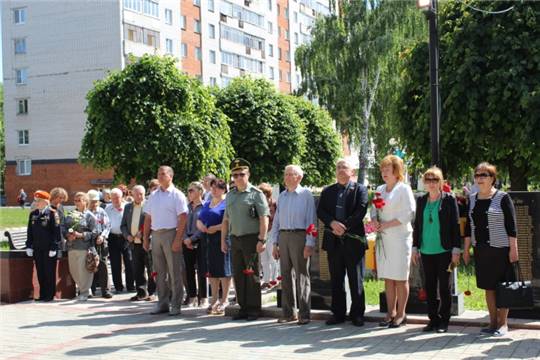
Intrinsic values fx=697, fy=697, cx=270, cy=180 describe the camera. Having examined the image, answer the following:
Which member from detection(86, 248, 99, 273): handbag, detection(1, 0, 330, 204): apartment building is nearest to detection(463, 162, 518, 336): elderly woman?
detection(86, 248, 99, 273): handbag

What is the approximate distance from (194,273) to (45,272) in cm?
252

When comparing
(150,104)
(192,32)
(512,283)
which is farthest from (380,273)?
(192,32)

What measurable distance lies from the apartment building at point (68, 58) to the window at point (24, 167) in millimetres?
75

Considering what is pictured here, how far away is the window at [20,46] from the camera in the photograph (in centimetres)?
5184

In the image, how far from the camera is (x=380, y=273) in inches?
330

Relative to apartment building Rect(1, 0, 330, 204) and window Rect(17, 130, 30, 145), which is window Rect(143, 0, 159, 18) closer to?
apartment building Rect(1, 0, 330, 204)

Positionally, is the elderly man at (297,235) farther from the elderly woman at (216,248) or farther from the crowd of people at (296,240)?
the elderly woman at (216,248)

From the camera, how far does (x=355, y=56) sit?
42.0m

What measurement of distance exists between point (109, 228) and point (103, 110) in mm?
11935

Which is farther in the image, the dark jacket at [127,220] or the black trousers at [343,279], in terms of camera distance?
the dark jacket at [127,220]

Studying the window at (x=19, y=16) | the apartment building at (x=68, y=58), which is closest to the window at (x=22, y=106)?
the apartment building at (x=68, y=58)

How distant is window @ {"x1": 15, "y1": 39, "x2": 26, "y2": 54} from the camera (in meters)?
51.8

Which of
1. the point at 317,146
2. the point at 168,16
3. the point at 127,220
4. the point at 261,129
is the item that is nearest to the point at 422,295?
the point at 127,220

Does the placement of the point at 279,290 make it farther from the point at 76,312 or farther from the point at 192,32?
the point at 192,32
